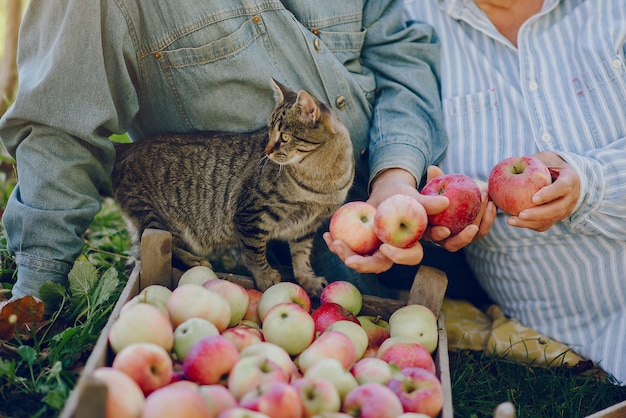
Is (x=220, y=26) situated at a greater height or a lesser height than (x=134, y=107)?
greater

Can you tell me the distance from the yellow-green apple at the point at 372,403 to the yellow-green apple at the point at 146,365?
42 centimetres

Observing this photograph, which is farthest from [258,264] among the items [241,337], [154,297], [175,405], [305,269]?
[175,405]

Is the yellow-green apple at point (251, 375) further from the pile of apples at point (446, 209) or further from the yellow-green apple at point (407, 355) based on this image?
the pile of apples at point (446, 209)

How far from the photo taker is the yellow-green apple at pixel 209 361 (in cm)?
146

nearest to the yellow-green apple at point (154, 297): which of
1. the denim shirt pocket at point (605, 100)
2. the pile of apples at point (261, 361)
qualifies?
the pile of apples at point (261, 361)

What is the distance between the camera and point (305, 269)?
8.22 feet

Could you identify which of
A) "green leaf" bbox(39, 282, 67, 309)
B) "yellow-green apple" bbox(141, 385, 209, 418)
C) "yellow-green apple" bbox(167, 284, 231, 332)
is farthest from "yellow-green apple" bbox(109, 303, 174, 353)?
"green leaf" bbox(39, 282, 67, 309)

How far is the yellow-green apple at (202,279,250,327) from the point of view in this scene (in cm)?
187

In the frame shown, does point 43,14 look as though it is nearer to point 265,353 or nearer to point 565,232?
point 265,353

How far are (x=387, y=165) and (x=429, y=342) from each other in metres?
0.82

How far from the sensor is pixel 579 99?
2455 millimetres

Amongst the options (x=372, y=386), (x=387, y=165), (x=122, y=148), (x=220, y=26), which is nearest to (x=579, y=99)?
(x=387, y=165)

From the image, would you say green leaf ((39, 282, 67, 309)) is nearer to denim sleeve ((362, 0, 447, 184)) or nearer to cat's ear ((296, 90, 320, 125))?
cat's ear ((296, 90, 320, 125))

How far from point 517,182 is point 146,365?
4.20ft
